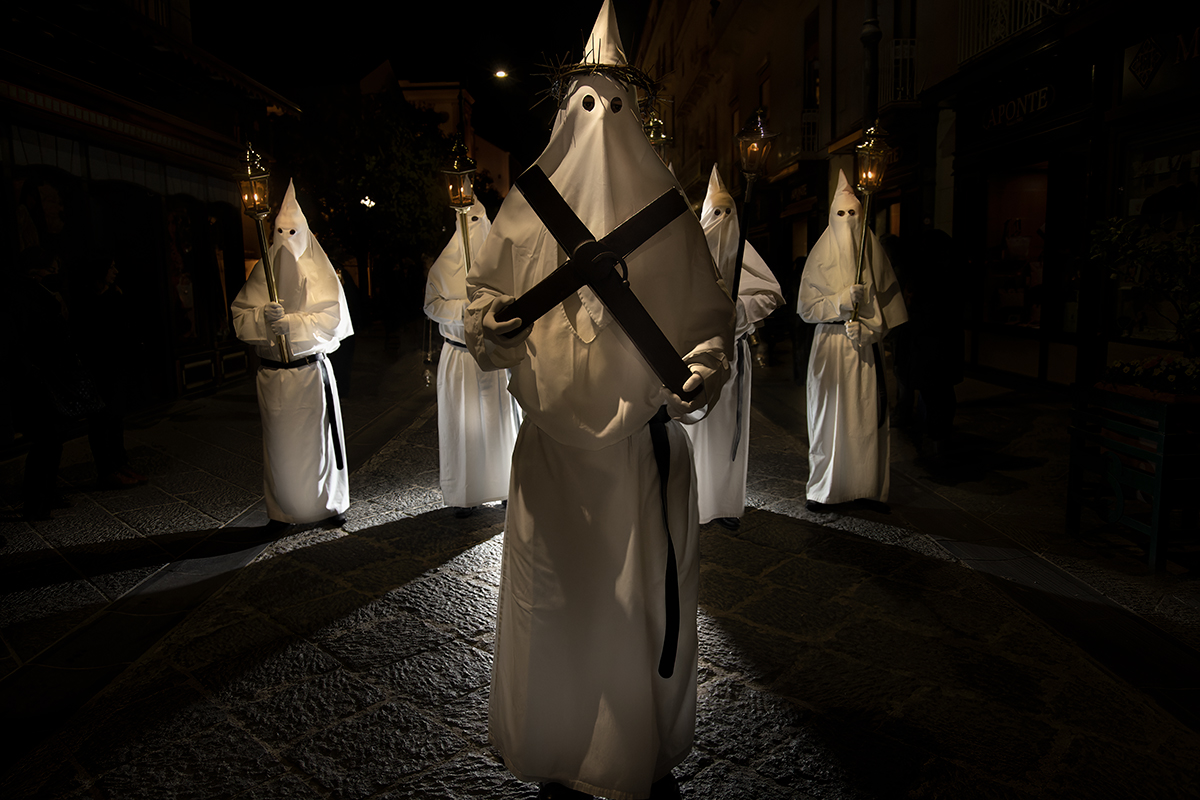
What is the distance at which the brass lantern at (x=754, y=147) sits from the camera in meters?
3.41

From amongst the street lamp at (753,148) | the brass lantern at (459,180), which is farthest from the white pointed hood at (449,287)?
the street lamp at (753,148)

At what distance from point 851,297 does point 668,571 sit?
3396 millimetres

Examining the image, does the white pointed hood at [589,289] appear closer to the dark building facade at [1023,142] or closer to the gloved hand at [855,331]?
the dark building facade at [1023,142]

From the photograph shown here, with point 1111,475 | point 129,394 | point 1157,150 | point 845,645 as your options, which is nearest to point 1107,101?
point 1157,150

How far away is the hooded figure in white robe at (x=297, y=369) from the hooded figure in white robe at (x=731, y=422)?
254 centimetres

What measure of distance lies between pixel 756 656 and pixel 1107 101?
833 centimetres

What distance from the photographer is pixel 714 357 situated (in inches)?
81.4

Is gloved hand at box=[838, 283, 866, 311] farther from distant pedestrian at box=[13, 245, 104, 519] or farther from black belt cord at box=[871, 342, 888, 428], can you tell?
distant pedestrian at box=[13, 245, 104, 519]

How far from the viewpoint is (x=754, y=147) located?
3432mm

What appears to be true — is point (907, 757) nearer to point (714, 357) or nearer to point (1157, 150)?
point (714, 357)

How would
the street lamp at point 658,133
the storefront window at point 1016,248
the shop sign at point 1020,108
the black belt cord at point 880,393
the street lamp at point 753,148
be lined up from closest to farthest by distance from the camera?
the street lamp at point 753,148, the street lamp at point 658,133, the black belt cord at point 880,393, the shop sign at point 1020,108, the storefront window at point 1016,248

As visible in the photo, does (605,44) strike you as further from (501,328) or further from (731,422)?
(731,422)

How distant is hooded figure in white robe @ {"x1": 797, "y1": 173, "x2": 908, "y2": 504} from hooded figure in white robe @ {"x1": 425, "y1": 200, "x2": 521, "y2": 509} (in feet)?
7.60

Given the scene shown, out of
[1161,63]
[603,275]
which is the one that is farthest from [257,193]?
[1161,63]
